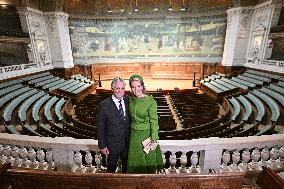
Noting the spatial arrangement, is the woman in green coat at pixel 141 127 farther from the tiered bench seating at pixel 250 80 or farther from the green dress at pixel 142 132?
the tiered bench seating at pixel 250 80

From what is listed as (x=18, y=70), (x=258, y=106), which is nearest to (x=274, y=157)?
(x=258, y=106)

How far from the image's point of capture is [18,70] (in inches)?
598

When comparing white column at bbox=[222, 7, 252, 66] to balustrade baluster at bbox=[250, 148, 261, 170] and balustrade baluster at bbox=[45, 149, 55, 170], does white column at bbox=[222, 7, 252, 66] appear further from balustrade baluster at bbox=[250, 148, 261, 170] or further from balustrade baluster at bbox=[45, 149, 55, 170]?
balustrade baluster at bbox=[45, 149, 55, 170]

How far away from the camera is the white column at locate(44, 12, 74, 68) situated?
18344 millimetres

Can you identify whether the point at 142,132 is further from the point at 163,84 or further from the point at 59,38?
the point at 59,38

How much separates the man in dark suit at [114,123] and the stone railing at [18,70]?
13.2 m

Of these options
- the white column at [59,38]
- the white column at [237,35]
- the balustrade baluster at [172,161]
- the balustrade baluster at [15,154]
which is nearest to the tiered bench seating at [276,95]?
the white column at [237,35]

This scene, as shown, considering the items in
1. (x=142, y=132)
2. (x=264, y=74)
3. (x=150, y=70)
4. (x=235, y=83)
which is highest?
(x=142, y=132)

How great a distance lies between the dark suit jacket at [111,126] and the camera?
10.8ft

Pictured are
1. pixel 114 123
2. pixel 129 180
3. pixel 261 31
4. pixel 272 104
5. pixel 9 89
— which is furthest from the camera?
pixel 261 31

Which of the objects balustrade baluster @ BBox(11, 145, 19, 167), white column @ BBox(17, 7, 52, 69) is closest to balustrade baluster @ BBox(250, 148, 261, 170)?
balustrade baluster @ BBox(11, 145, 19, 167)

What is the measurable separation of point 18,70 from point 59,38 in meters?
5.12

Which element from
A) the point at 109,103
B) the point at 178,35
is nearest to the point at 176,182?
the point at 109,103

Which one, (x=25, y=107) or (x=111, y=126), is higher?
(x=111, y=126)
